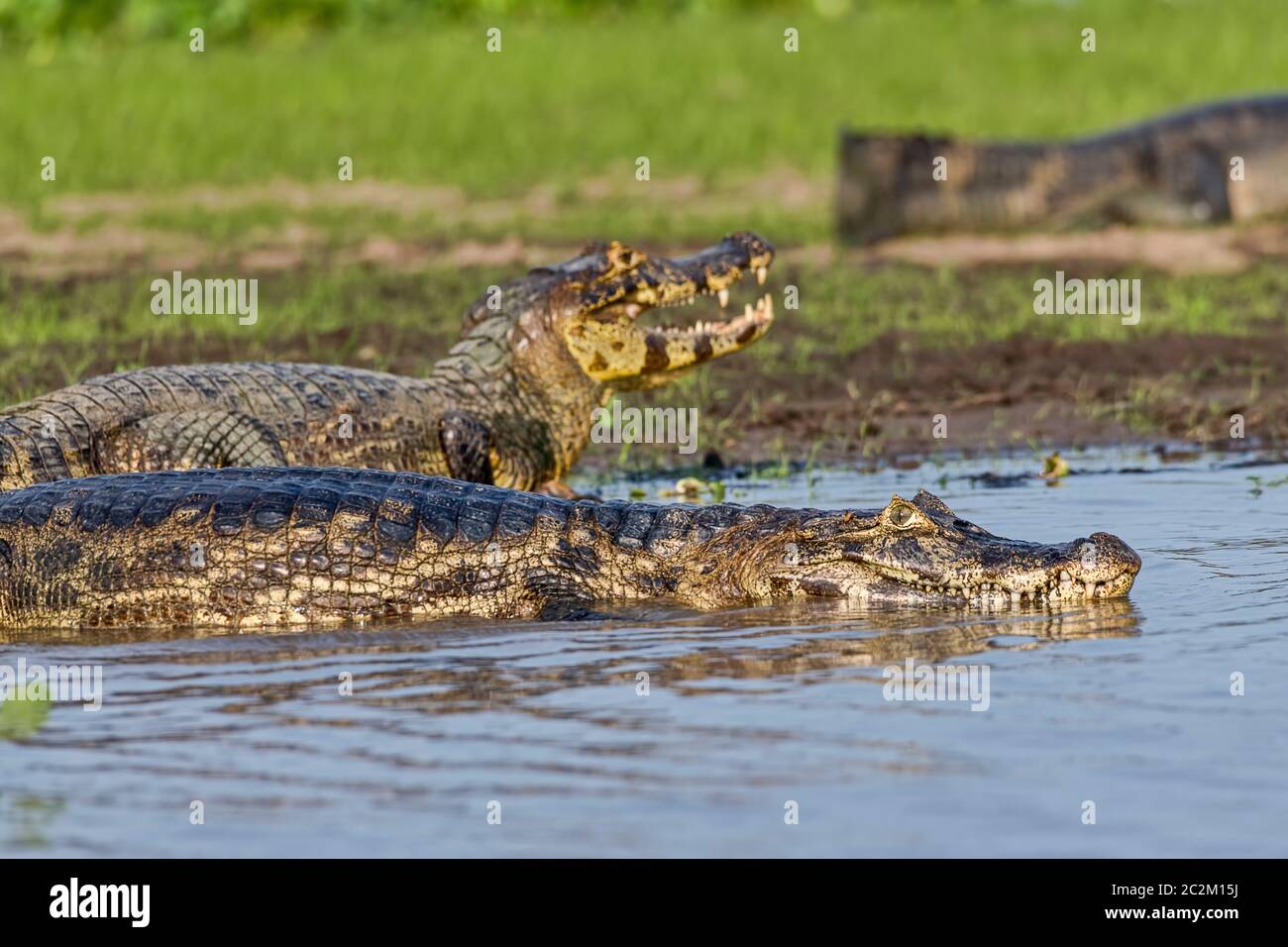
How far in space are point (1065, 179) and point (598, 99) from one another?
662 cm

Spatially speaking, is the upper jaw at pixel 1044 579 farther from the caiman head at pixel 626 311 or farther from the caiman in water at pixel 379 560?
the caiman head at pixel 626 311

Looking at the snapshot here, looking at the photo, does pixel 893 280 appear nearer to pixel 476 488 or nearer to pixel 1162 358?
pixel 1162 358

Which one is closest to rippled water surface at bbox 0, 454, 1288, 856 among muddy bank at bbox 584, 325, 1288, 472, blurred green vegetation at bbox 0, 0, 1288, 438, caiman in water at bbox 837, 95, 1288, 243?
muddy bank at bbox 584, 325, 1288, 472

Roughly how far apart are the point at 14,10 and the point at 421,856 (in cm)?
2891

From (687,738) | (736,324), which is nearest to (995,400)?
(736,324)

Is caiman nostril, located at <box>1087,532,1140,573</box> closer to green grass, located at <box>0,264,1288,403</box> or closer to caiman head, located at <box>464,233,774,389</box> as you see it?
caiman head, located at <box>464,233,774,389</box>

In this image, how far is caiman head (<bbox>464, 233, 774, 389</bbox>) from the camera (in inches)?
342

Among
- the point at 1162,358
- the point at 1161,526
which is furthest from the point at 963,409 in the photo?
the point at 1161,526

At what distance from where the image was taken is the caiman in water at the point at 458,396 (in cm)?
778

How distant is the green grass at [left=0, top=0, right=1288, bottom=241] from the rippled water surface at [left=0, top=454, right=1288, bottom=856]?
10671mm

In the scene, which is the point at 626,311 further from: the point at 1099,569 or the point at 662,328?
the point at 1099,569

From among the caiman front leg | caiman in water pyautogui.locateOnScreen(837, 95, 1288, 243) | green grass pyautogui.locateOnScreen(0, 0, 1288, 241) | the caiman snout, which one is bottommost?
the caiman snout

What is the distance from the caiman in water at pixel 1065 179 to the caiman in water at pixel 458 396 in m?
7.65

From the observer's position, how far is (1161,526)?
7555 mm
